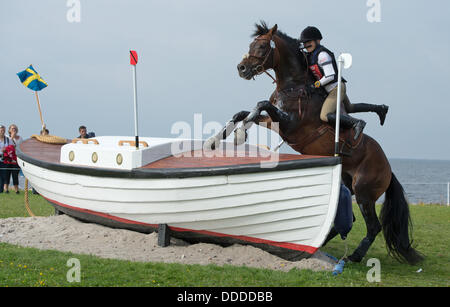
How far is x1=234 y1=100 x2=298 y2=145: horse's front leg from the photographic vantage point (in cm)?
560

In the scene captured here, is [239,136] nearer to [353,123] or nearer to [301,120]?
[301,120]

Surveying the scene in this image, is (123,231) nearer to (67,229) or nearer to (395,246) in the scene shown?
(67,229)

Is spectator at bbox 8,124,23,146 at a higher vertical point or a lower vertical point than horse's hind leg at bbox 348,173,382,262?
higher

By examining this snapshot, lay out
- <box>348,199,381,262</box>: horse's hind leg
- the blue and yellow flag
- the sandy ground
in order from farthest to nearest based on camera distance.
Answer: the blue and yellow flag → <box>348,199,381,262</box>: horse's hind leg → the sandy ground

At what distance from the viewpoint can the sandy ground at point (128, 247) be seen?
566cm

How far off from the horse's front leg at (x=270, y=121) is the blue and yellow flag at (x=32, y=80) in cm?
648

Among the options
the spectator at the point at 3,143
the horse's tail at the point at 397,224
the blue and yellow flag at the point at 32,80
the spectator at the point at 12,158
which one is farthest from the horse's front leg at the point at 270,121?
the spectator at the point at 3,143

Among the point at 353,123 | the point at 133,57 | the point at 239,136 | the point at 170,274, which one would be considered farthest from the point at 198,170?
the point at 353,123

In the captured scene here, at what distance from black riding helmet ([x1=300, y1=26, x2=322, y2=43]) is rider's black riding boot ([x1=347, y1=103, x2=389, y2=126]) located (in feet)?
3.72

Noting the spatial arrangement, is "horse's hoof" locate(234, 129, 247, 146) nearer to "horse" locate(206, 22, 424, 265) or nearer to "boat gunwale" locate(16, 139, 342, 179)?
"horse" locate(206, 22, 424, 265)

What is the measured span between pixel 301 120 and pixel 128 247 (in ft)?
9.23

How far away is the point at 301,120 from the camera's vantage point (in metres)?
6.00

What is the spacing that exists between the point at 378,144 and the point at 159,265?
334 cm

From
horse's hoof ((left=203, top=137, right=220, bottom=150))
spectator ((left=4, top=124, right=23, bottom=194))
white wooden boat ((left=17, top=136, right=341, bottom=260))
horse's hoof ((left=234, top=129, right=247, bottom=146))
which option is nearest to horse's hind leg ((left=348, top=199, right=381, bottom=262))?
white wooden boat ((left=17, top=136, right=341, bottom=260))
